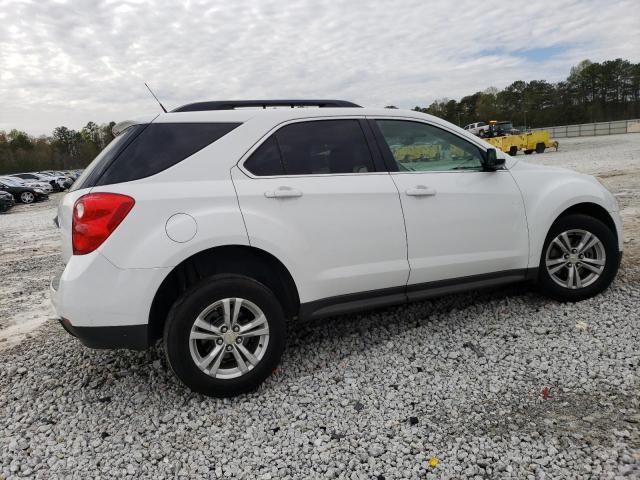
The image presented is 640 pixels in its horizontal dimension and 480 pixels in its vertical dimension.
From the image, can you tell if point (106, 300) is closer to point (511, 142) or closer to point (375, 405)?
point (375, 405)

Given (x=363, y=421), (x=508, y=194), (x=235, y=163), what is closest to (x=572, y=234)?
(x=508, y=194)

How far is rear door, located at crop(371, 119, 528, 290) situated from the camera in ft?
11.6

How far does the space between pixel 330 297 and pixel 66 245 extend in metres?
1.71

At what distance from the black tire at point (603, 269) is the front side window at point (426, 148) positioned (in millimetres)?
938

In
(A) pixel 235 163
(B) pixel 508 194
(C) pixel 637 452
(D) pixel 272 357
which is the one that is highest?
(A) pixel 235 163

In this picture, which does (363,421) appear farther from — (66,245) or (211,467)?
(66,245)

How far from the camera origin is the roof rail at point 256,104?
335 centimetres

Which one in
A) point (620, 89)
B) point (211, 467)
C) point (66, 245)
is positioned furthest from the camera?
point (620, 89)

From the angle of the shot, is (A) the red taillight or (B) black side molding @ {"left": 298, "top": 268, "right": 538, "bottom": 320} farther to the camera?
(B) black side molding @ {"left": 298, "top": 268, "right": 538, "bottom": 320}

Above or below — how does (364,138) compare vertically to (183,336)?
above

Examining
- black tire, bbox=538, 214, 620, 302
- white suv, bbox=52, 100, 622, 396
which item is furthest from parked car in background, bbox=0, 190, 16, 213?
black tire, bbox=538, 214, 620, 302

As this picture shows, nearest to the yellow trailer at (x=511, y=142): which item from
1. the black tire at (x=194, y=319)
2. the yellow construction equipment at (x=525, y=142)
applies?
the yellow construction equipment at (x=525, y=142)

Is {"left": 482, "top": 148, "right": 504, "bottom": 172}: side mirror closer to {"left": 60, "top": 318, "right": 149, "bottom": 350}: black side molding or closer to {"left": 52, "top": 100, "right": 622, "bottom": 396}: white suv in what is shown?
{"left": 52, "top": 100, "right": 622, "bottom": 396}: white suv

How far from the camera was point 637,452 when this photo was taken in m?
2.34
